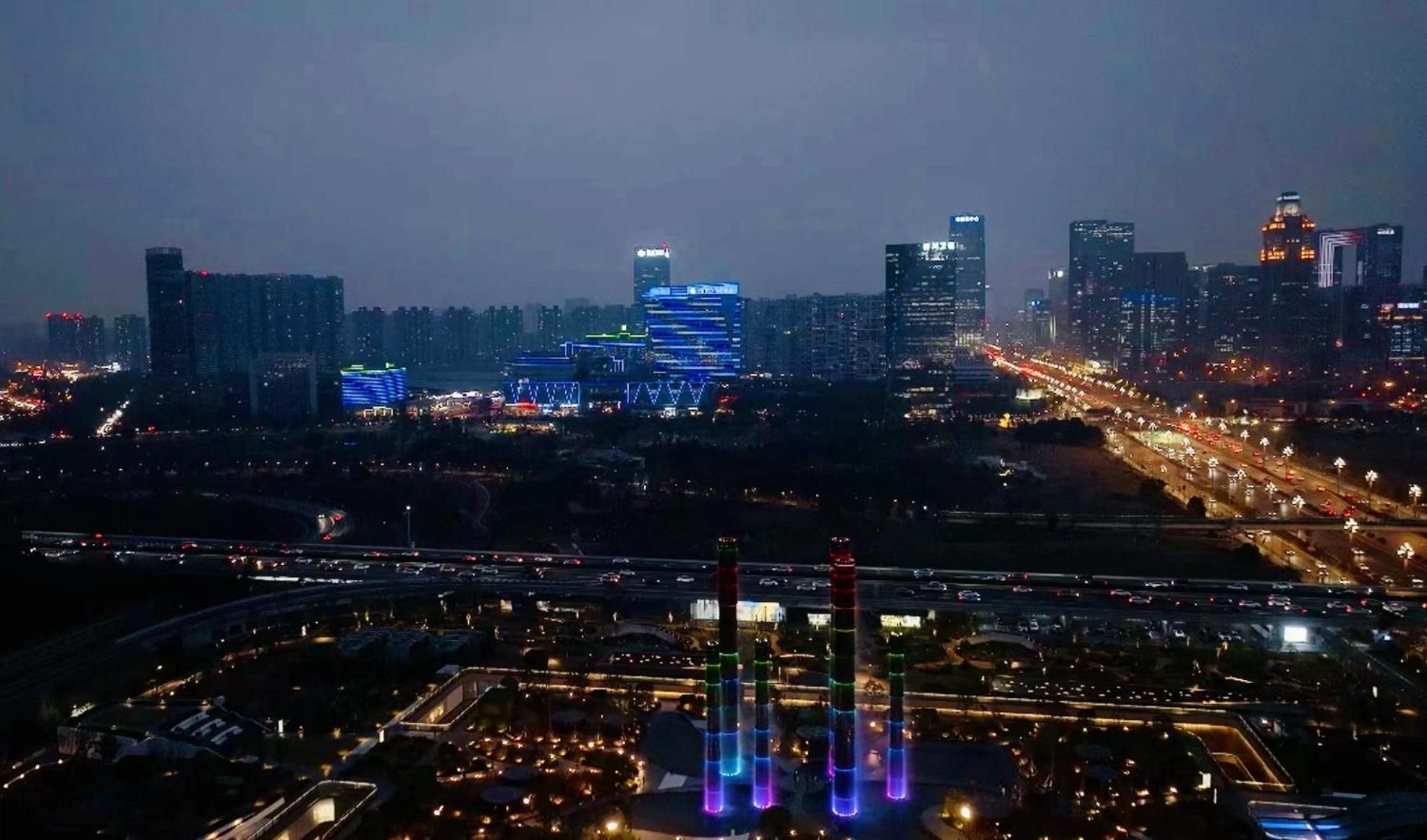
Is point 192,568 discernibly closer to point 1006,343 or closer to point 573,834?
point 573,834

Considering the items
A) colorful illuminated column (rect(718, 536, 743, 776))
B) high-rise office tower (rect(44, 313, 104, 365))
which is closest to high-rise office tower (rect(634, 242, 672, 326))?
high-rise office tower (rect(44, 313, 104, 365))

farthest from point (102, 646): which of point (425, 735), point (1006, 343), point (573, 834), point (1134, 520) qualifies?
point (1006, 343)

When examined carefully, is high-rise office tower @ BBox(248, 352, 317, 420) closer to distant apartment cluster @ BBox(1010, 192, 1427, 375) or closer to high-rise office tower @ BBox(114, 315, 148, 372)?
high-rise office tower @ BBox(114, 315, 148, 372)

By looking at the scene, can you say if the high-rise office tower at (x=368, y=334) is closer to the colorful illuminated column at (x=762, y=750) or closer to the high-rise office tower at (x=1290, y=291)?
the high-rise office tower at (x=1290, y=291)

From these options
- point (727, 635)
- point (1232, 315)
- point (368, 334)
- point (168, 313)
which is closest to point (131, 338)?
point (368, 334)

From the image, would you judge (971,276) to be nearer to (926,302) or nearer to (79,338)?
(926,302)

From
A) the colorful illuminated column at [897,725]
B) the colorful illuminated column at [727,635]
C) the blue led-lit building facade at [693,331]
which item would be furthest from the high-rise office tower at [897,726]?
the blue led-lit building facade at [693,331]

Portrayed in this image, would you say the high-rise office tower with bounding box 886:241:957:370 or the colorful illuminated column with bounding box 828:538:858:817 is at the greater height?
the high-rise office tower with bounding box 886:241:957:370
